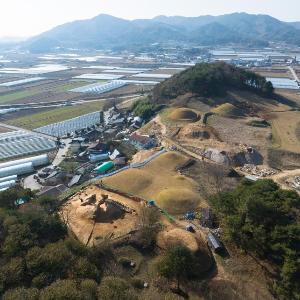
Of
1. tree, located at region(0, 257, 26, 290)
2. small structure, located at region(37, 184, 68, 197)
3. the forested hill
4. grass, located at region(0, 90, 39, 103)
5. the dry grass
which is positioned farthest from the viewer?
grass, located at region(0, 90, 39, 103)

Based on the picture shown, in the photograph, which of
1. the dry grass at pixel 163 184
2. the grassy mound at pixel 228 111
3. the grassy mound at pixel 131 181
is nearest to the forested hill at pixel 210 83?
the grassy mound at pixel 228 111

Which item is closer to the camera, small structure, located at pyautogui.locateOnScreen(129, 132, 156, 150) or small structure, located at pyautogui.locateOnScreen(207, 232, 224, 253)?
small structure, located at pyautogui.locateOnScreen(207, 232, 224, 253)

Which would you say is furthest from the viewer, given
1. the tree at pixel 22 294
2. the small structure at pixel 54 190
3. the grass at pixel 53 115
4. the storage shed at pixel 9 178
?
the grass at pixel 53 115

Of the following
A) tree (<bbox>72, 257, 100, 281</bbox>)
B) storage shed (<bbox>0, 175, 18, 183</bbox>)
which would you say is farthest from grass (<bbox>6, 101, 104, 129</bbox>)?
tree (<bbox>72, 257, 100, 281</bbox>)

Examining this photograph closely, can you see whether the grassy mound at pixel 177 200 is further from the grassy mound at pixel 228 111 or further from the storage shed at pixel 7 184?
the grassy mound at pixel 228 111

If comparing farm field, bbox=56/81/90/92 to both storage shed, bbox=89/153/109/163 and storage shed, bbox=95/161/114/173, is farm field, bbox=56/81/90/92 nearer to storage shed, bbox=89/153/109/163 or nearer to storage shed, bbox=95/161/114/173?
storage shed, bbox=89/153/109/163

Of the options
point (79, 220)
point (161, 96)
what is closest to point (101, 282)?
point (79, 220)
